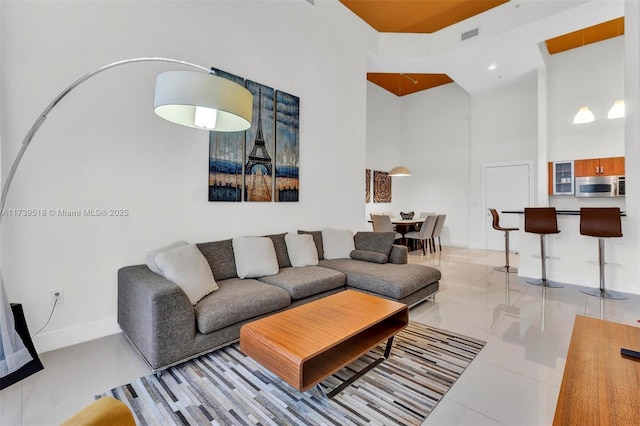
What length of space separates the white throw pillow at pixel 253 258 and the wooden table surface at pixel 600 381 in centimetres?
244

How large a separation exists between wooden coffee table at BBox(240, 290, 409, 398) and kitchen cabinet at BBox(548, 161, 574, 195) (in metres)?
5.68

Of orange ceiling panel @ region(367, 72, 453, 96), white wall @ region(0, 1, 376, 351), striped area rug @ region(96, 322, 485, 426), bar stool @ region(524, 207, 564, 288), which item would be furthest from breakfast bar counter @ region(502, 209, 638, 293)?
orange ceiling panel @ region(367, 72, 453, 96)

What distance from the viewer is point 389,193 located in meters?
8.31

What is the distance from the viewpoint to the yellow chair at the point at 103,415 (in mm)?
800

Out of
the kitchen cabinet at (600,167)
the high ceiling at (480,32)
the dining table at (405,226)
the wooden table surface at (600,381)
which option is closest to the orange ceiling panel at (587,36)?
the high ceiling at (480,32)

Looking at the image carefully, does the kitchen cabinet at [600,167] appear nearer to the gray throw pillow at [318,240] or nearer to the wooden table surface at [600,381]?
the gray throw pillow at [318,240]

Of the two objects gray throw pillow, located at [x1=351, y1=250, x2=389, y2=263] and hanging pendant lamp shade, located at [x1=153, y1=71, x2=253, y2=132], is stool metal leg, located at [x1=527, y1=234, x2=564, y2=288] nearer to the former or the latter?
gray throw pillow, located at [x1=351, y1=250, x2=389, y2=263]

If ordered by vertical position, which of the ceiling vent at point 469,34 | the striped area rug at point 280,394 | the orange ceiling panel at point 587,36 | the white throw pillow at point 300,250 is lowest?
the striped area rug at point 280,394

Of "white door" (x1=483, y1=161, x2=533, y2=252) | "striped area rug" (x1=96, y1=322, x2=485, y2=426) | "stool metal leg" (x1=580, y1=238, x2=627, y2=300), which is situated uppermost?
"white door" (x1=483, y1=161, x2=533, y2=252)

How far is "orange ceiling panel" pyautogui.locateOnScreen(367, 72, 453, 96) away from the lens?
7324mm

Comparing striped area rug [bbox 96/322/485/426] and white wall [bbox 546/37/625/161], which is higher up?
white wall [bbox 546/37/625/161]

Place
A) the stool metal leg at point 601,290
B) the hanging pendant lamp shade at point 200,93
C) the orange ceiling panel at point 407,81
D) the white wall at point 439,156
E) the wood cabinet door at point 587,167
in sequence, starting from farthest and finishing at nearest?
the white wall at point 439,156
the orange ceiling panel at point 407,81
the wood cabinet door at point 587,167
the stool metal leg at point 601,290
the hanging pendant lamp shade at point 200,93

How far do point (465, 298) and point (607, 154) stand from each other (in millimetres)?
4576

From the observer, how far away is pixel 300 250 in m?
3.55
